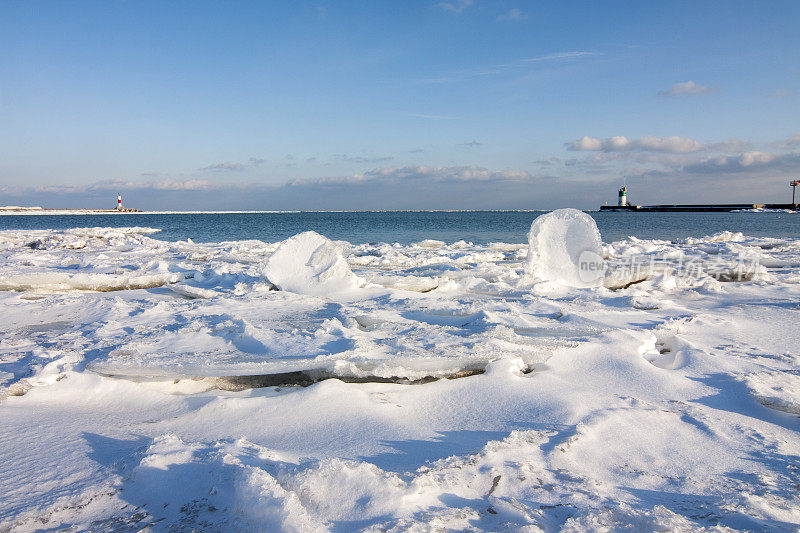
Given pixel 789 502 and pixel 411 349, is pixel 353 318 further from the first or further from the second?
pixel 789 502

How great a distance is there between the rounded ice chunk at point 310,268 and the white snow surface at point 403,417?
629 millimetres

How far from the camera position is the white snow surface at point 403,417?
4.65 feet

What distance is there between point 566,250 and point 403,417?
Result: 171 inches

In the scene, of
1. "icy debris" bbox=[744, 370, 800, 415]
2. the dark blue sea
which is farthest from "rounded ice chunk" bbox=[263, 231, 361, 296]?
the dark blue sea

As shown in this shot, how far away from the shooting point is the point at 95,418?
2.12 m

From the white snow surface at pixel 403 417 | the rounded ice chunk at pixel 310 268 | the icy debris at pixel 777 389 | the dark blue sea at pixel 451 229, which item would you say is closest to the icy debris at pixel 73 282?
the white snow surface at pixel 403 417

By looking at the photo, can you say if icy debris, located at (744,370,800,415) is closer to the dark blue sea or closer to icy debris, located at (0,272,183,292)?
icy debris, located at (0,272,183,292)

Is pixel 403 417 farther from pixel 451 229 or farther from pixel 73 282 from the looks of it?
pixel 451 229

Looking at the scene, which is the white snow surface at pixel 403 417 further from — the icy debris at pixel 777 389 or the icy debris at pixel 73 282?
the icy debris at pixel 73 282

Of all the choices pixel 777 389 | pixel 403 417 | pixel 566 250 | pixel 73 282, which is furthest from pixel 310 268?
pixel 777 389

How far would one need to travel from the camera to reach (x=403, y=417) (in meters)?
2.13

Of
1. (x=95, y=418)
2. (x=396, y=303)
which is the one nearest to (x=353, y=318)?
(x=396, y=303)

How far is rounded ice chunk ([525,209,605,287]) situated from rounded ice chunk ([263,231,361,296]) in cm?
230

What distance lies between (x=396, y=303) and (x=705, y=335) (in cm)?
247
